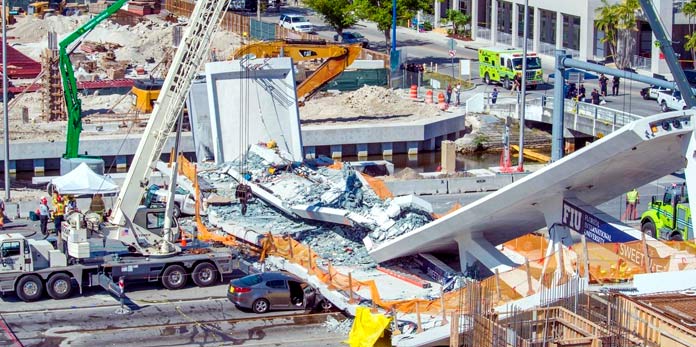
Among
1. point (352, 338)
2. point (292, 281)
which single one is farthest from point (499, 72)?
point (352, 338)

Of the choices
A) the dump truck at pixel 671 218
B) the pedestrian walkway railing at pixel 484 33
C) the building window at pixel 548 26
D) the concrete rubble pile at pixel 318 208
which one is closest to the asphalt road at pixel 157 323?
the concrete rubble pile at pixel 318 208

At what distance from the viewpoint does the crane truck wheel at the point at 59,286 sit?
1375 inches

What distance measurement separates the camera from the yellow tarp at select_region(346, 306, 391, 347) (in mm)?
28859

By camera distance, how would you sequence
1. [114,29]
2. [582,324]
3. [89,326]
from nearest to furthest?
1. [582,324]
2. [89,326]
3. [114,29]

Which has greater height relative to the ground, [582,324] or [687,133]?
[687,133]

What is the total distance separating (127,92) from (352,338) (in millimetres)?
42494

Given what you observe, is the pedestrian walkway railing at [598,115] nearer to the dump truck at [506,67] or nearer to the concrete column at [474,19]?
the dump truck at [506,67]

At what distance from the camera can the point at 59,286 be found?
3503cm

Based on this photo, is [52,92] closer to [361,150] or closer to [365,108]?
[361,150]

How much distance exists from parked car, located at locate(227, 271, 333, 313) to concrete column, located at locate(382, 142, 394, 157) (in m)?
27.5

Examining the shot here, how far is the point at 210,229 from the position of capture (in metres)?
42.5

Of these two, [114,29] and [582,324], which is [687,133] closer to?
[582,324]

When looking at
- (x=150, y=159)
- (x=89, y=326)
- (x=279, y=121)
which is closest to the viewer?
(x=89, y=326)

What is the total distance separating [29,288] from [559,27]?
53524 mm
